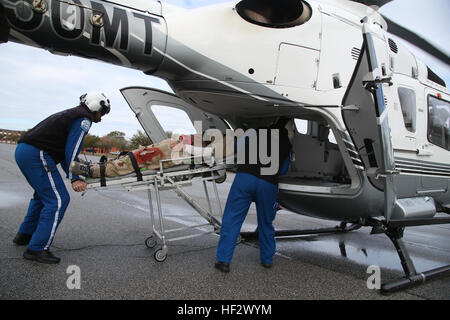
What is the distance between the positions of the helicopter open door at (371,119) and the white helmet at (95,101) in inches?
109

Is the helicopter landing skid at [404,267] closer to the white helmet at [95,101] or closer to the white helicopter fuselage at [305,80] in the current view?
the white helicopter fuselage at [305,80]

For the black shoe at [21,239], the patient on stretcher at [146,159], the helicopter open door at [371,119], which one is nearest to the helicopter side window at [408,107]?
the helicopter open door at [371,119]

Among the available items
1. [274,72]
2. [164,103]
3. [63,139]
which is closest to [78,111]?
[63,139]

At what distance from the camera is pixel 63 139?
3.72 metres

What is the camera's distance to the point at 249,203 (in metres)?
3.92

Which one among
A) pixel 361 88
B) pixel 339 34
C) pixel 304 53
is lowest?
pixel 361 88

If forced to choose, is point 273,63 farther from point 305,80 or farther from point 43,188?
point 43,188

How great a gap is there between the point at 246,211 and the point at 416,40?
336cm

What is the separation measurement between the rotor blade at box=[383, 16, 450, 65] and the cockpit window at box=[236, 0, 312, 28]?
1397 mm

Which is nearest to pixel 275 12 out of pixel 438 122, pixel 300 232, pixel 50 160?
pixel 50 160

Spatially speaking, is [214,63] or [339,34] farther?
[339,34]

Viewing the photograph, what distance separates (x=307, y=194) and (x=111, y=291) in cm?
247

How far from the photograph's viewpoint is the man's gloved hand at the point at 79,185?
360 cm
